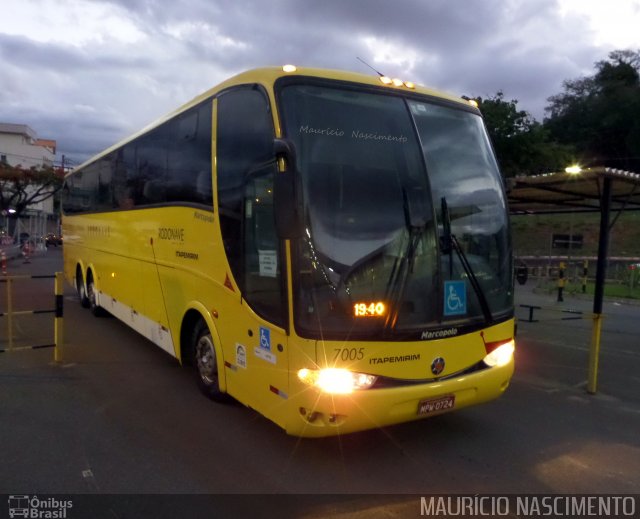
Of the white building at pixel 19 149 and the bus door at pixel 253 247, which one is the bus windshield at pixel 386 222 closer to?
the bus door at pixel 253 247

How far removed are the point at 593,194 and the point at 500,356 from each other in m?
5.51

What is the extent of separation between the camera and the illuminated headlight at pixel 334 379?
4164 mm

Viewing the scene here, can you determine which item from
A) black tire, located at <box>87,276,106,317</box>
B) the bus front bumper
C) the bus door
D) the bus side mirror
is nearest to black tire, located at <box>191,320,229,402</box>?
the bus door

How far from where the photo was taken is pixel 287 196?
4.07 meters

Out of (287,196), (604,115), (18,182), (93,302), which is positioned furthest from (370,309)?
(604,115)

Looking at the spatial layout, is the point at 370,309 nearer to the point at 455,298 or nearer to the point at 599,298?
the point at 455,298

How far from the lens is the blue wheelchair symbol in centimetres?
457

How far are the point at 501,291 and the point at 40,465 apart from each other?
13.6 feet

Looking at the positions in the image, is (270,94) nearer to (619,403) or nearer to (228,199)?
(228,199)

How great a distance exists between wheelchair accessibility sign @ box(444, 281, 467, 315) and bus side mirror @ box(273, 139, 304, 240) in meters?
1.37

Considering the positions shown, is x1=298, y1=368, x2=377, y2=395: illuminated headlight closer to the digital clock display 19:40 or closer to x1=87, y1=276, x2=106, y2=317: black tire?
the digital clock display 19:40

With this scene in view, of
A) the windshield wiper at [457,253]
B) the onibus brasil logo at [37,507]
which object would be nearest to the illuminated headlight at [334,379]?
the windshield wiper at [457,253]

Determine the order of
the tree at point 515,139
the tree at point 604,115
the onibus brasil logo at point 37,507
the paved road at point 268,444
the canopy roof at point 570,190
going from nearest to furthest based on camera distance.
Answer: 1. the onibus brasil logo at point 37,507
2. the paved road at point 268,444
3. the canopy roof at point 570,190
4. the tree at point 515,139
5. the tree at point 604,115

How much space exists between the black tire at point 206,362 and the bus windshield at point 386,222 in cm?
193
